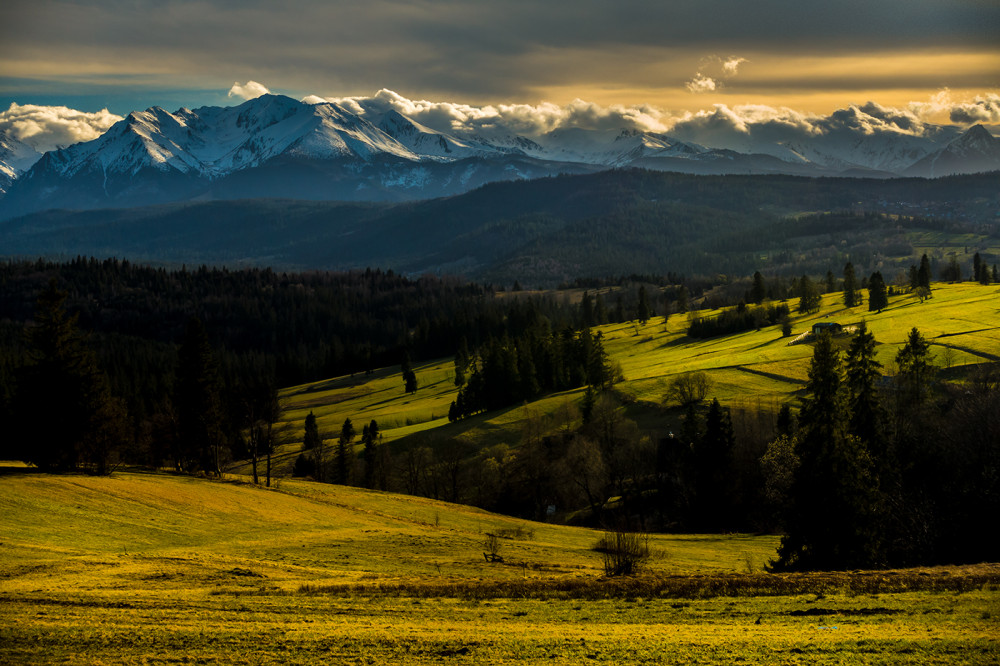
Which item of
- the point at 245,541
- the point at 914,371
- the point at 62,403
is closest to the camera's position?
the point at 245,541

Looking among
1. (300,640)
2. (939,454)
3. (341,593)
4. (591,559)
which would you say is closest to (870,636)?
(300,640)

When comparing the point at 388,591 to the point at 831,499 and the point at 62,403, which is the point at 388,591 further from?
the point at 62,403

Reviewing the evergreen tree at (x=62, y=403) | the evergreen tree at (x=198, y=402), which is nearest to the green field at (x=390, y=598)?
the evergreen tree at (x=62, y=403)

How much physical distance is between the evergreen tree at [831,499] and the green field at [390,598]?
19.7 feet

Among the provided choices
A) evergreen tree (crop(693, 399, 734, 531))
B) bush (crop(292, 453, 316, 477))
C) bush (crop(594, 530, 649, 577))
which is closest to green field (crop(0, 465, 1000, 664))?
bush (crop(594, 530, 649, 577))

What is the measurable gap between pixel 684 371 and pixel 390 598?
336ft

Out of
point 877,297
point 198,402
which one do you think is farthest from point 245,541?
point 877,297

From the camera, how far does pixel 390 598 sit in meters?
33.9

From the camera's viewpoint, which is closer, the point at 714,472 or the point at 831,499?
the point at 831,499

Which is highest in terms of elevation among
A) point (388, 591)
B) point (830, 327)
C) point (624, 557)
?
point (830, 327)

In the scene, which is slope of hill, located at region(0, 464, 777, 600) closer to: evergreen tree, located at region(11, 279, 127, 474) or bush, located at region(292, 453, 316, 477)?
evergreen tree, located at region(11, 279, 127, 474)

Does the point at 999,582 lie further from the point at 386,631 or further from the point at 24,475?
the point at 24,475

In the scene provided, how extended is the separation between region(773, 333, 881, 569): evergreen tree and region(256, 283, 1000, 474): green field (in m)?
59.1

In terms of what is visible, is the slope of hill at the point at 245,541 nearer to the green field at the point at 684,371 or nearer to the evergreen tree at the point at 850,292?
the green field at the point at 684,371
